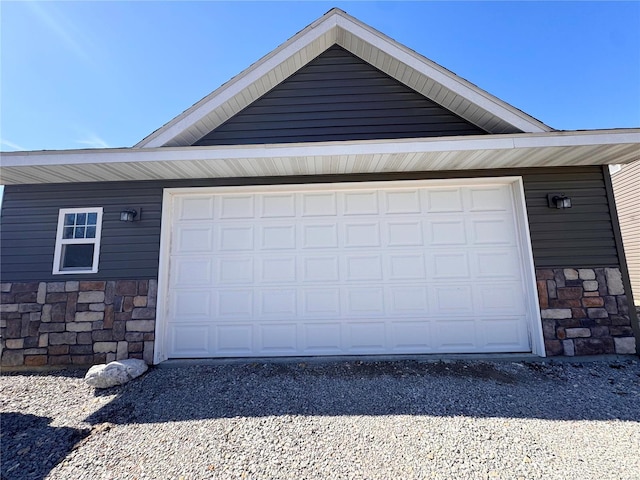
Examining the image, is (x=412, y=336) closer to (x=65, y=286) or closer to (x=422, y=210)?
(x=422, y=210)

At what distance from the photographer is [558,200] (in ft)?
14.7

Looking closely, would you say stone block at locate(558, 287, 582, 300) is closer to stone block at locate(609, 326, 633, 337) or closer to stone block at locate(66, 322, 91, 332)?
stone block at locate(609, 326, 633, 337)

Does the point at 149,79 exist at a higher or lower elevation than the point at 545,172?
higher

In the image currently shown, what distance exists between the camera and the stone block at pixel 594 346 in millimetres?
4238

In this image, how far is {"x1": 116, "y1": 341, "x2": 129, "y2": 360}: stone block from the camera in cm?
436

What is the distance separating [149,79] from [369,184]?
607 cm

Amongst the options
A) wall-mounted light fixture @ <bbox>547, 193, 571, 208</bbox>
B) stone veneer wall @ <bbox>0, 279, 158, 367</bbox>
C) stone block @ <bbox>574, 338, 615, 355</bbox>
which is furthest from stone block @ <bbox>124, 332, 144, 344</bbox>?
wall-mounted light fixture @ <bbox>547, 193, 571, 208</bbox>

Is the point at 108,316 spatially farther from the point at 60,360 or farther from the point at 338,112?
the point at 338,112

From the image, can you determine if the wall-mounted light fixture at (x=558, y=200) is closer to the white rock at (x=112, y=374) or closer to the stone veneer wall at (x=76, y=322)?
the stone veneer wall at (x=76, y=322)

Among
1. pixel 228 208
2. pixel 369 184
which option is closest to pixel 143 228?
pixel 228 208

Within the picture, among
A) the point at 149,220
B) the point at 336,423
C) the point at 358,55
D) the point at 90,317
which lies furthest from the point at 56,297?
the point at 358,55

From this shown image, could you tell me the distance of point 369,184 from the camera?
4766 mm

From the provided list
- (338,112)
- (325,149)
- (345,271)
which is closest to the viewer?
(325,149)

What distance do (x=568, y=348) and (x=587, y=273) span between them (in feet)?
3.88
